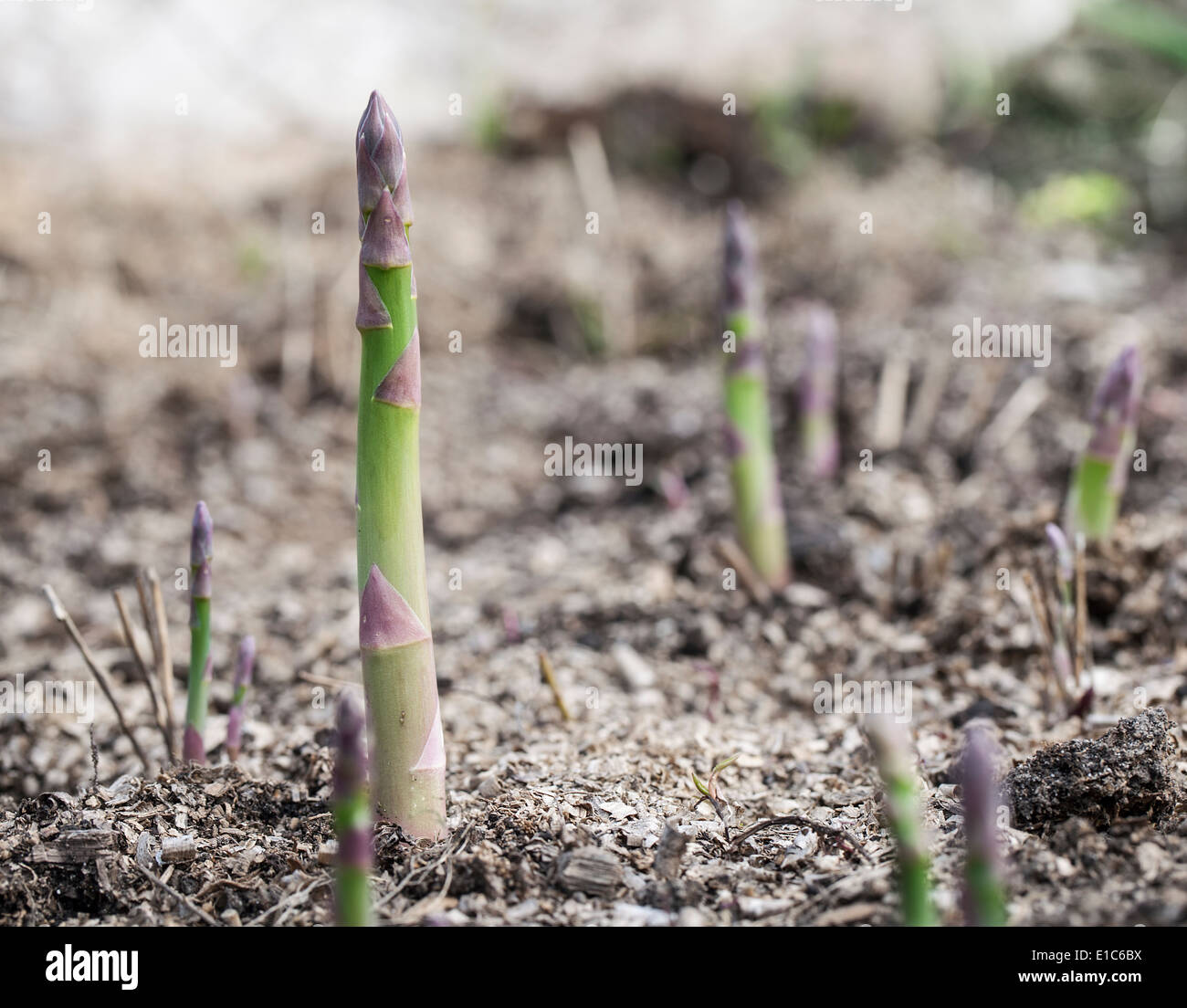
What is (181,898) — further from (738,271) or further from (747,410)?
(738,271)

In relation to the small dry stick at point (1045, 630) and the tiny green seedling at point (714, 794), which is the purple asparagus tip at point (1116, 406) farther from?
the tiny green seedling at point (714, 794)

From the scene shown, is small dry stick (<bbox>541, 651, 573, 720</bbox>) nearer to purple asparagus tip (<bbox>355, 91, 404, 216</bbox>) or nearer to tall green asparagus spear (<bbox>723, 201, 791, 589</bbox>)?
tall green asparagus spear (<bbox>723, 201, 791, 589</bbox>)

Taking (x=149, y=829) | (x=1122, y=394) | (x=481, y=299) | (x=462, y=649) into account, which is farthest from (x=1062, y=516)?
(x=481, y=299)

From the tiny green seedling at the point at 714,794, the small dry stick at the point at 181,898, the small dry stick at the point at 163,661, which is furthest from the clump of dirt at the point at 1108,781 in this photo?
the small dry stick at the point at 163,661

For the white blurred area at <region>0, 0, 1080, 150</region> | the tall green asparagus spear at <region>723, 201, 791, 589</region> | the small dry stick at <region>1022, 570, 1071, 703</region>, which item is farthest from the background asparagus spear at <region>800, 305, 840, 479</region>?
the white blurred area at <region>0, 0, 1080, 150</region>

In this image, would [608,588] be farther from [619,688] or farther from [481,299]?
[481,299]

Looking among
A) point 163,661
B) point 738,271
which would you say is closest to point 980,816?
point 163,661
